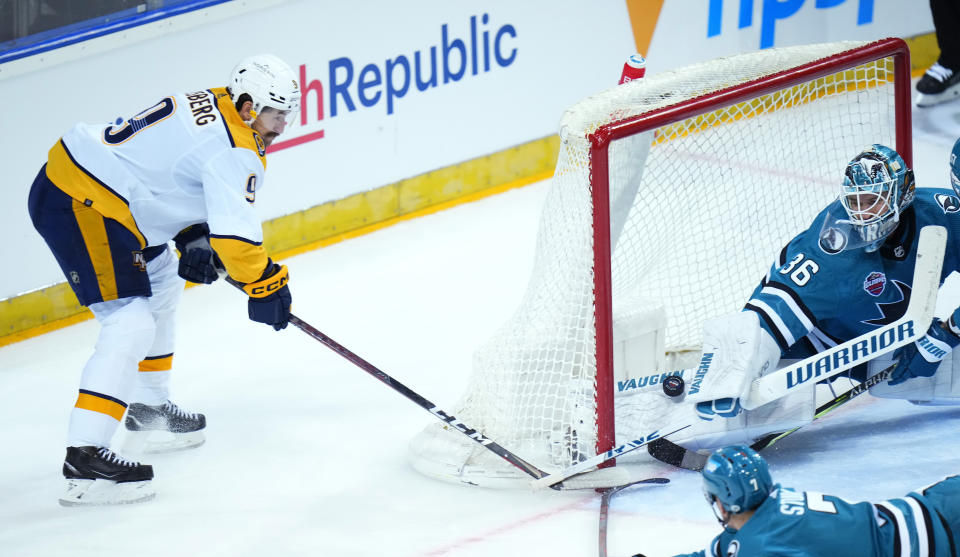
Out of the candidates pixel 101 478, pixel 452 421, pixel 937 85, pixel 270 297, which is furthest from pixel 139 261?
pixel 937 85

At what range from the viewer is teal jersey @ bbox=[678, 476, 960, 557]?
2.44 meters

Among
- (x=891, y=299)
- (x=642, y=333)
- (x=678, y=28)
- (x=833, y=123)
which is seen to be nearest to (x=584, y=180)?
(x=642, y=333)

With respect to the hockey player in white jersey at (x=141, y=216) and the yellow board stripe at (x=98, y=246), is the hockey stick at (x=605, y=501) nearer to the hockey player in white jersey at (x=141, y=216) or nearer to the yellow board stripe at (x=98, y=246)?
the hockey player in white jersey at (x=141, y=216)

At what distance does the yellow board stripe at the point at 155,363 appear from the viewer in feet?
12.8

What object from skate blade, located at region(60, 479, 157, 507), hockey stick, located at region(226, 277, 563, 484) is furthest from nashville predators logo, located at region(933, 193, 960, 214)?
skate blade, located at region(60, 479, 157, 507)

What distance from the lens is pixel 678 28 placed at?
618 cm

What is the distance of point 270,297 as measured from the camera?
11.4ft

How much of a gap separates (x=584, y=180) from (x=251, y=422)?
4.44 ft

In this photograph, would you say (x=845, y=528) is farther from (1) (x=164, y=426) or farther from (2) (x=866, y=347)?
(1) (x=164, y=426)

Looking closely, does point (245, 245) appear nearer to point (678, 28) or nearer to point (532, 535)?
point (532, 535)

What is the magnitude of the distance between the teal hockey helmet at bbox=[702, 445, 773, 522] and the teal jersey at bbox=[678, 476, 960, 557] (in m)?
0.03

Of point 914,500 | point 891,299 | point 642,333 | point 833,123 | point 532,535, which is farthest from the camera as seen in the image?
point 833,123

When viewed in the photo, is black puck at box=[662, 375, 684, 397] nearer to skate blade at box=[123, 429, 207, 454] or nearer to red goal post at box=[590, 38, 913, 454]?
red goal post at box=[590, 38, 913, 454]

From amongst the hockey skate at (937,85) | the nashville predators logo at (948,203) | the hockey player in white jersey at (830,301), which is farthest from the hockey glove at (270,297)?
the hockey skate at (937,85)
